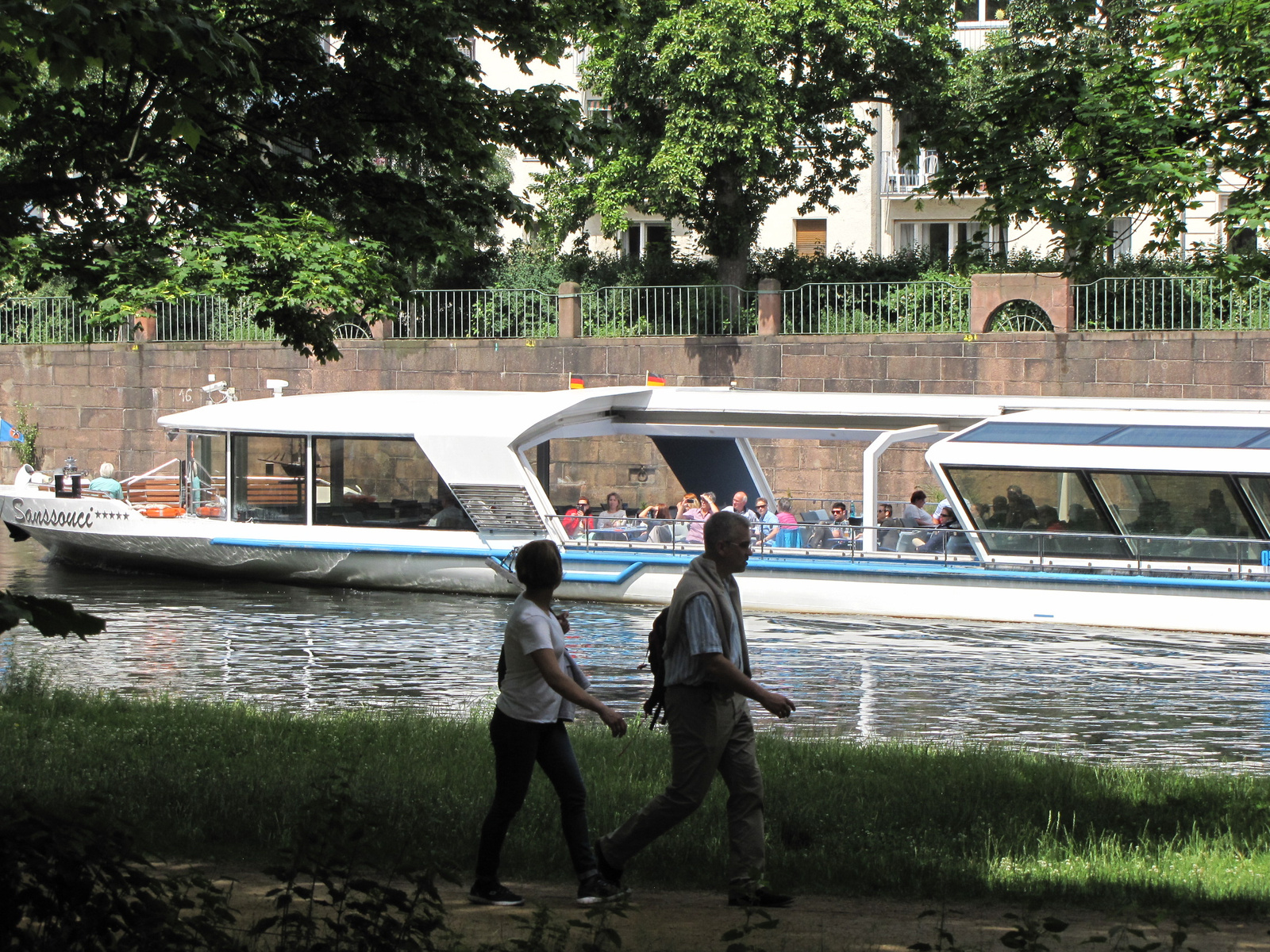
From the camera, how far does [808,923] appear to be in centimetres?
595

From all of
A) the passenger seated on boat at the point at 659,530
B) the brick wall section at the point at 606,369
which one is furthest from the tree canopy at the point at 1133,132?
the brick wall section at the point at 606,369

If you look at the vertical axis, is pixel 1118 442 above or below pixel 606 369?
below

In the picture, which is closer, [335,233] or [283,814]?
[283,814]

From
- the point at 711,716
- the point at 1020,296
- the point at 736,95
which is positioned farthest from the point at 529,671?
the point at 736,95

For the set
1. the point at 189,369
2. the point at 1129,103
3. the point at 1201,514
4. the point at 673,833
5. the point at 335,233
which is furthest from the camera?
the point at 189,369

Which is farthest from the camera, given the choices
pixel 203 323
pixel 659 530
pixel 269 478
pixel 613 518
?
pixel 203 323

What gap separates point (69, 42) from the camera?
5.75m

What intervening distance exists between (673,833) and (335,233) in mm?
5756

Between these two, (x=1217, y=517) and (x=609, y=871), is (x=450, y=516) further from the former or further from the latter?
(x=609, y=871)

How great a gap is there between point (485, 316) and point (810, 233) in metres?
12.3

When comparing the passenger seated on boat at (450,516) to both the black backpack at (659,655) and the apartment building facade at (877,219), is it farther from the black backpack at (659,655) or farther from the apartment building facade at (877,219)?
the apartment building facade at (877,219)

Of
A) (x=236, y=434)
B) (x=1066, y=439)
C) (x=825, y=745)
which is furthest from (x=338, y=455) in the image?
(x=825, y=745)

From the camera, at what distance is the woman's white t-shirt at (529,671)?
624 centimetres

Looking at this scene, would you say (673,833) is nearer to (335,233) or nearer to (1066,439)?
(335,233)
